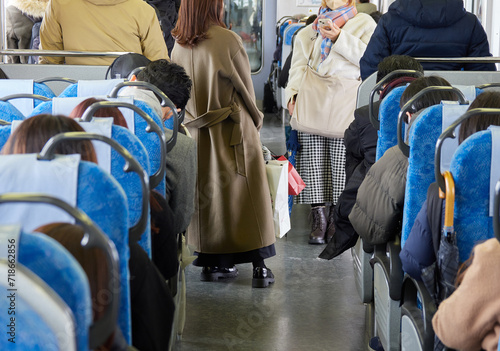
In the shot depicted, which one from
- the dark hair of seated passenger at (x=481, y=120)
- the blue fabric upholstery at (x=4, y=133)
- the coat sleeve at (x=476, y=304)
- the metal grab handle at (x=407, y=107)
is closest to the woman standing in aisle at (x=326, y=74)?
the metal grab handle at (x=407, y=107)

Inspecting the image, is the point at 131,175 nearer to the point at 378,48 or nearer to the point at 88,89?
the point at 88,89

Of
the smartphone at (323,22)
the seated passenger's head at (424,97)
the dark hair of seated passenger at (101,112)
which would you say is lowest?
the seated passenger's head at (424,97)

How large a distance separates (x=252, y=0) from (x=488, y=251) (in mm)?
11643

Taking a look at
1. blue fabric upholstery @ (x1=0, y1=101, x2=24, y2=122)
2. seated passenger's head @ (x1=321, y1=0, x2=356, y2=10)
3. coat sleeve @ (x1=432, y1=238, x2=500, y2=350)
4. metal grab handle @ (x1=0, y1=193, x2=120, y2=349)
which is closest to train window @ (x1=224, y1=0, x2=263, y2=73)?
seated passenger's head @ (x1=321, y1=0, x2=356, y2=10)

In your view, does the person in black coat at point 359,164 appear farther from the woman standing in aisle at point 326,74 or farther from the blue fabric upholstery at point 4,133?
the blue fabric upholstery at point 4,133

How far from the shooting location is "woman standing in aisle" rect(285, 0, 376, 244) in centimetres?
491

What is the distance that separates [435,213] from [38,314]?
1.31 meters

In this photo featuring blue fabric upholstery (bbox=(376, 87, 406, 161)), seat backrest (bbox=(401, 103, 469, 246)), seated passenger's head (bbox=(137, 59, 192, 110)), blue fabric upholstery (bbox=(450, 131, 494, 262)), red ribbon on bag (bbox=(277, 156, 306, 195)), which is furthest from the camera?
red ribbon on bag (bbox=(277, 156, 306, 195))

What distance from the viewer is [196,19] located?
13.0 feet

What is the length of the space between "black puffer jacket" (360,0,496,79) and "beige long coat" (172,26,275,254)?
0.89 metres

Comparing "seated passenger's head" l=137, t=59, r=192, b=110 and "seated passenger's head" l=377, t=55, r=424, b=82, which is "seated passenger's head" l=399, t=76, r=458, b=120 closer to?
"seated passenger's head" l=377, t=55, r=424, b=82

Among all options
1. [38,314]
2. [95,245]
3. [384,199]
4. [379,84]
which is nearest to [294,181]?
[379,84]

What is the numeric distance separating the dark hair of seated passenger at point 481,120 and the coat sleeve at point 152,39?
8.77 ft

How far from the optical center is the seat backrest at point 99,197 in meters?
1.48
